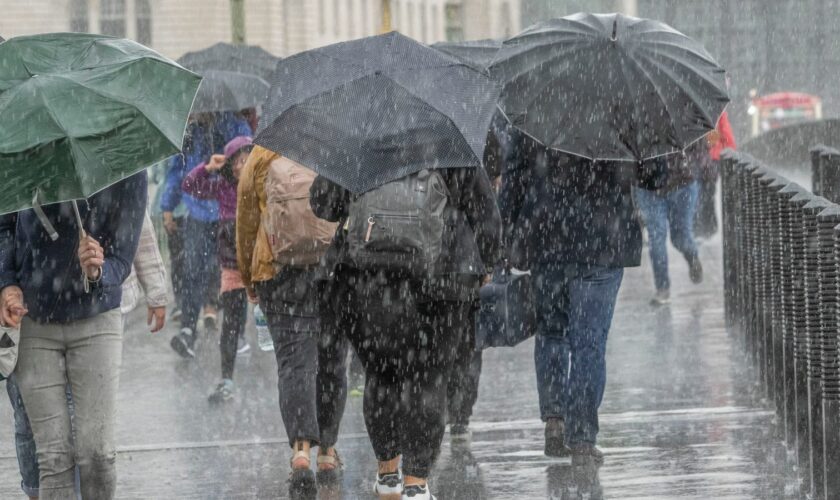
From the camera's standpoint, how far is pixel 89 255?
238 inches

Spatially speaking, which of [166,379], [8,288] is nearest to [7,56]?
[8,288]

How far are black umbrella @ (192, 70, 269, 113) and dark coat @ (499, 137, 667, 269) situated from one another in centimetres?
422

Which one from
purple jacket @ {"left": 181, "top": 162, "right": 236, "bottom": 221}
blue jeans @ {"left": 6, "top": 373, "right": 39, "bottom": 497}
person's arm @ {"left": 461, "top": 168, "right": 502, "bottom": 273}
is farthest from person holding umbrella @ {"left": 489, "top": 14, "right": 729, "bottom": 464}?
purple jacket @ {"left": 181, "top": 162, "right": 236, "bottom": 221}

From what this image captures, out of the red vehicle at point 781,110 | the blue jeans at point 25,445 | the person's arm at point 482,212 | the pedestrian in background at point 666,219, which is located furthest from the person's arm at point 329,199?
the red vehicle at point 781,110

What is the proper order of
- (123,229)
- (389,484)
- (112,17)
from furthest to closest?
(112,17) < (389,484) < (123,229)

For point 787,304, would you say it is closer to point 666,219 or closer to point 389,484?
point 389,484

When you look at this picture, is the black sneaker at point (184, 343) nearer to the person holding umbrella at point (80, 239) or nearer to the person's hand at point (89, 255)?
the person holding umbrella at point (80, 239)

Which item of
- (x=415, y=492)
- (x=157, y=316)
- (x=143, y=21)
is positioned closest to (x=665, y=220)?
(x=415, y=492)

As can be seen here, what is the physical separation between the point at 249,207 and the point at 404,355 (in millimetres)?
1566

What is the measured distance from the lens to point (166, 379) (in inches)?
454

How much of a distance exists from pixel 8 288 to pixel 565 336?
10.2ft

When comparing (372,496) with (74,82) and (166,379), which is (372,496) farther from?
(166,379)

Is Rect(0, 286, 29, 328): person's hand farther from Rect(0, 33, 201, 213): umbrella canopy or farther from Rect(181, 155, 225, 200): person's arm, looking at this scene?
Rect(181, 155, 225, 200): person's arm

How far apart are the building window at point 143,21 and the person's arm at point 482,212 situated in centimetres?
A: 3667
